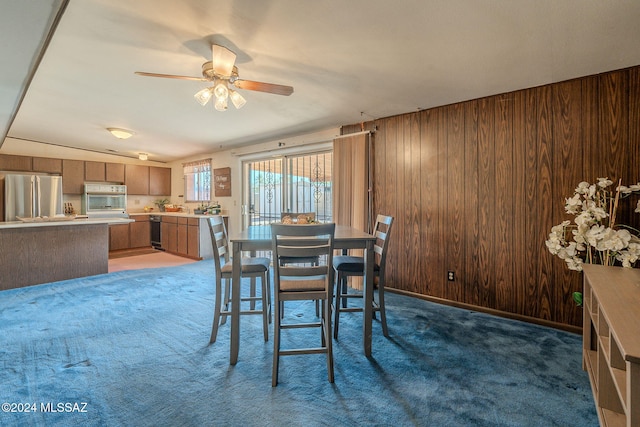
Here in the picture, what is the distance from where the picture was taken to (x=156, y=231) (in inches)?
263

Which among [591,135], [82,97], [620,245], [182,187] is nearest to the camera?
[620,245]

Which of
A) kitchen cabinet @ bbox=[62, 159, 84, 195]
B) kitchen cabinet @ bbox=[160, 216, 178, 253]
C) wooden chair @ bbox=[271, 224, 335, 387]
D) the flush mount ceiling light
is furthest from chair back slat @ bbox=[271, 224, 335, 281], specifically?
kitchen cabinet @ bbox=[62, 159, 84, 195]

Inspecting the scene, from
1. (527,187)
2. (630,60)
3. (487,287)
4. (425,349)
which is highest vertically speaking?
(630,60)

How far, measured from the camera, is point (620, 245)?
1854mm

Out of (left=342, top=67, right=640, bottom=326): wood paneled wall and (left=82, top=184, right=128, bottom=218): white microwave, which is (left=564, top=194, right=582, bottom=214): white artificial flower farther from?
(left=82, top=184, right=128, bottom=218): white microwave

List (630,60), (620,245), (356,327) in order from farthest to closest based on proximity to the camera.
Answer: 1. (356,327)
2. (630,60)
3. (620,245)

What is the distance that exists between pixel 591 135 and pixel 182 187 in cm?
739

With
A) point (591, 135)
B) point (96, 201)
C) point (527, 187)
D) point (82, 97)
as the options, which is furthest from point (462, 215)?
point (96, 201)

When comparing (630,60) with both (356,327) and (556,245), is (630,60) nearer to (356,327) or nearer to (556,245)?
(556,245)

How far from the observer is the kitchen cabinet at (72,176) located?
5.75 meters

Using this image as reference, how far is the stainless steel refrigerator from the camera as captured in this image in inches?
194

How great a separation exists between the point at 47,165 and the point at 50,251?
264 cm

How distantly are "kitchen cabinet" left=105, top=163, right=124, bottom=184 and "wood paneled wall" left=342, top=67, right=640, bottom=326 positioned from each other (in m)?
6.02

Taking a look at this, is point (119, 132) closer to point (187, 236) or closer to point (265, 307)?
point (187, 236)
